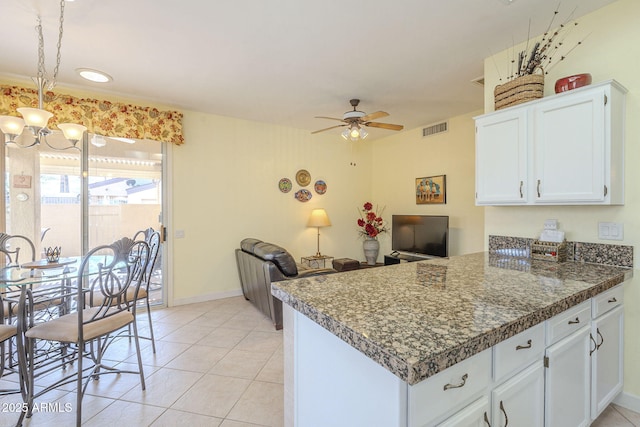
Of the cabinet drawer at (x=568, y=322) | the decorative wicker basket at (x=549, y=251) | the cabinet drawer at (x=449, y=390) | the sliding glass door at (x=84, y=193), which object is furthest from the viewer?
the sliding glass door at (x=84, y=193)

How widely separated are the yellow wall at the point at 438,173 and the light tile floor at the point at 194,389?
249 centimetres

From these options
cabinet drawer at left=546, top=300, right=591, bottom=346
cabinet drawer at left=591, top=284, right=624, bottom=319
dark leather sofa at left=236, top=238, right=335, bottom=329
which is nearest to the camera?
cabinet drawer at left=546, top=300, right=591, bottom=346

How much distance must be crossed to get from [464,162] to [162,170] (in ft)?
13.5

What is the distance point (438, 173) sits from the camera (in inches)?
175

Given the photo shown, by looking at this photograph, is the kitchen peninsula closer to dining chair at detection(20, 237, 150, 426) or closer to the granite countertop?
the granite countertop

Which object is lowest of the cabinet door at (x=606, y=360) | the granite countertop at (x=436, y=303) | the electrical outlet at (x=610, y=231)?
the cabinet door at (x=606, y=360)

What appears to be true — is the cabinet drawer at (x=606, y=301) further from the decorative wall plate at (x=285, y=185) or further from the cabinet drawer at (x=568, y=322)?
the decorative wall plate at (x=285, y=185)

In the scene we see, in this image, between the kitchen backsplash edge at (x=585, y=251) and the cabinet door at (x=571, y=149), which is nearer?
the cabinet door at (x=571, y=149)

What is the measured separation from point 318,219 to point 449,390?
13.1 feet

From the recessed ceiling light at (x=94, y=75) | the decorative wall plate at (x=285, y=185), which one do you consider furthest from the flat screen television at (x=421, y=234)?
the recessed ceiling light at (x=94, y=75)

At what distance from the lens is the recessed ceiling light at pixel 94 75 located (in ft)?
8.30

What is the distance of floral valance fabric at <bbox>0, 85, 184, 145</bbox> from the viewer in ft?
9.36

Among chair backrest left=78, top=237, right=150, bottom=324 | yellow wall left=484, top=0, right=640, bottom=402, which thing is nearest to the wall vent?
yellow wall left=484, top=0, right=640, bottom=402

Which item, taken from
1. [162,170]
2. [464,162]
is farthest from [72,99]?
[464,162]
